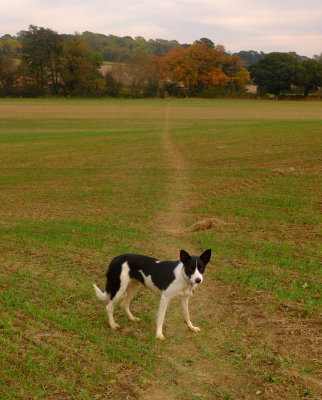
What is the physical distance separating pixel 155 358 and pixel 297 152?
922 inches

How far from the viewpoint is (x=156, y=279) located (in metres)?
7.83

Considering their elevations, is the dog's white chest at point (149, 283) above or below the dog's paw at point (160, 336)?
above

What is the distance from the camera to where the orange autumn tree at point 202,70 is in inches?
4146

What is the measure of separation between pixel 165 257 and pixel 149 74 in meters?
104

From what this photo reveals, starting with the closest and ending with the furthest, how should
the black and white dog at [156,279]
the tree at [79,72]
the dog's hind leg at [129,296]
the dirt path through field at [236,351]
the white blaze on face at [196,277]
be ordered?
the dirt path through field at [236,351] < the white blaze on face at [196,277] < the black and white dog at [156,279] < the dog's hind leg at [129,296] < the tree at [79,72]

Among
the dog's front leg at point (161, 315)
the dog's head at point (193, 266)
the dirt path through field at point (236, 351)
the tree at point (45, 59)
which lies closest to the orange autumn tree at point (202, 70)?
the tree at point (45, 59)

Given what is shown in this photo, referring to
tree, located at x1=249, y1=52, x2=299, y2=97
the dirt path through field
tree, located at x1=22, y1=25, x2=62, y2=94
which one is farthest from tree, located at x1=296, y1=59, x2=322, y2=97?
the dirt path through field

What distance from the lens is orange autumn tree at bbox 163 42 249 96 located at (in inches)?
4146

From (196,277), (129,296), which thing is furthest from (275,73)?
(196,277)

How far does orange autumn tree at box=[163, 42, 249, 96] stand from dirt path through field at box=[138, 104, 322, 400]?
9899cm

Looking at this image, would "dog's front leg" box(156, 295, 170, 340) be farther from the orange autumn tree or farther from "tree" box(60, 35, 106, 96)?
the orange autumn tree

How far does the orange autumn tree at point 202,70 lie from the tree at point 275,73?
3011 millimetres

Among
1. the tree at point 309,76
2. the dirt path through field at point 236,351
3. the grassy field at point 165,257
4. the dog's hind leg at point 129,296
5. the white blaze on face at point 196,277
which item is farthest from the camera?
the tree at point 309,76

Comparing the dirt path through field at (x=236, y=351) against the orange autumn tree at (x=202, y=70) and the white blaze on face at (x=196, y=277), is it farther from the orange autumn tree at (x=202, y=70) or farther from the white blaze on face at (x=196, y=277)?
the orange autumn tree at (x=202, y=70)
